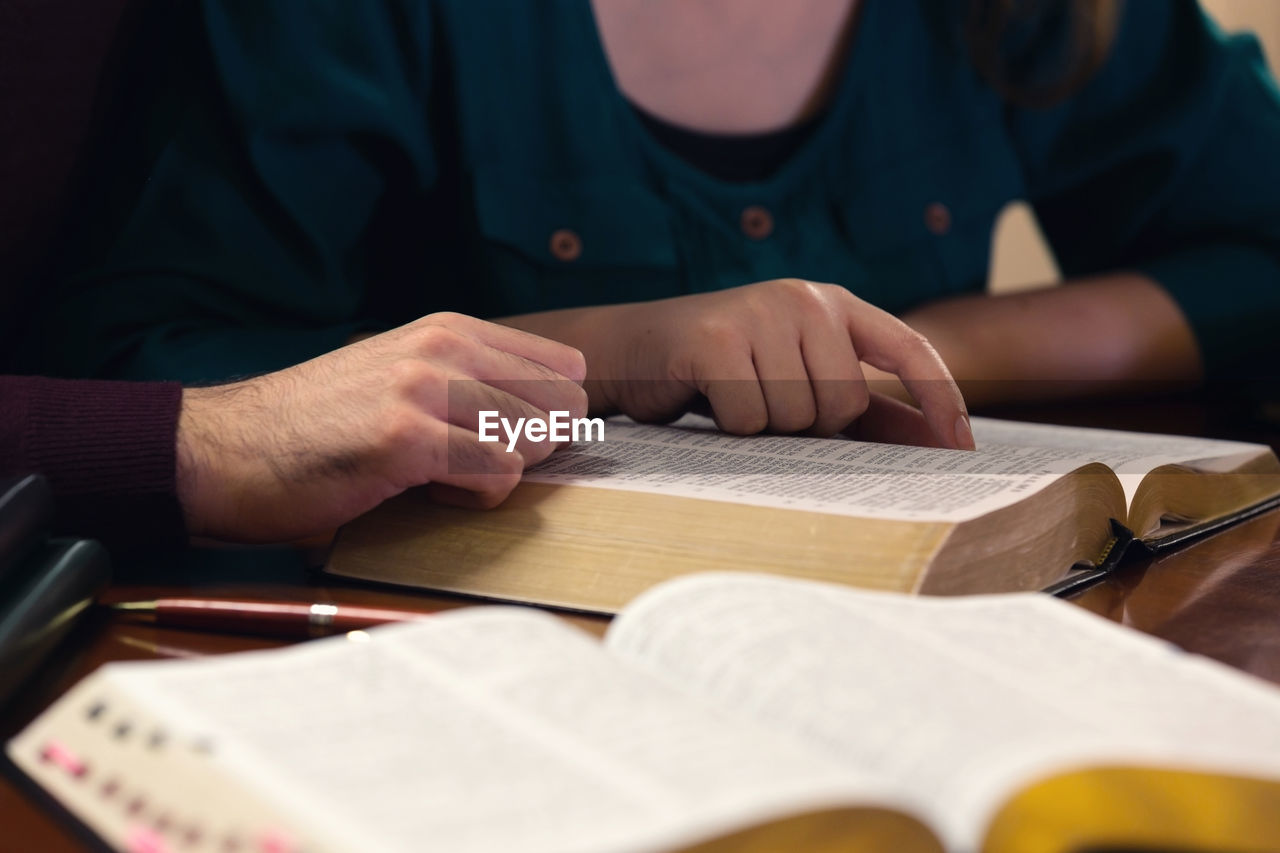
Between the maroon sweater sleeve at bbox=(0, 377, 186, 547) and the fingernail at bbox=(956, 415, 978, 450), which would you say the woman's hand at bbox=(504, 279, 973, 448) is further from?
the maroon sweater sleeve at bbox=(0, 377, 186, 547)

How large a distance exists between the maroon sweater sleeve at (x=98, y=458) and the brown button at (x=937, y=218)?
62cm

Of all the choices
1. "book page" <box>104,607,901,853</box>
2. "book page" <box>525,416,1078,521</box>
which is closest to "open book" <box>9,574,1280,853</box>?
"book page" <box>104,607,901,853</box>

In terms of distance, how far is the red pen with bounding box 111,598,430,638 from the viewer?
351 millimetres

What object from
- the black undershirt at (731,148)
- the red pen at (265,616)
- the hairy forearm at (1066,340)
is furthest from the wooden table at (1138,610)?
the black undershirt at (731,148)

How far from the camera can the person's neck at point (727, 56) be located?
0.80m

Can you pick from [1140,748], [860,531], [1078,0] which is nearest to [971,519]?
[860,531]

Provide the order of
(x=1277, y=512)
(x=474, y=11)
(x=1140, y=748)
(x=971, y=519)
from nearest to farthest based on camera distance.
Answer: (x=1140, y=748) < (x=971, y=519) < (x=1277, y=512) < (x=474, y=11)

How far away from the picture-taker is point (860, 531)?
0.36 m

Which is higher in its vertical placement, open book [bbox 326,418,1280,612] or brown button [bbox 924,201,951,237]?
brown button [bbox 924,201,951,237]

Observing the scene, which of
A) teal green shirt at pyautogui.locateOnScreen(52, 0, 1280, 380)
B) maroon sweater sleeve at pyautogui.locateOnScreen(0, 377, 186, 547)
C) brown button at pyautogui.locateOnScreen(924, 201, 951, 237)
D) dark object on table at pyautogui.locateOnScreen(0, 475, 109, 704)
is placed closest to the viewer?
dark object on table at pyautogui.locateOnScreen(0, 475, 109, 704)

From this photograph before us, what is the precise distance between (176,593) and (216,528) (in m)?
0.05

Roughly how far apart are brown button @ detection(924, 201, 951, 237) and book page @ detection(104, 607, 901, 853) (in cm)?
69

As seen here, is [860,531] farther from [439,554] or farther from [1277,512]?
[1277,512]

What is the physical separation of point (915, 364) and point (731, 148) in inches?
14.3
